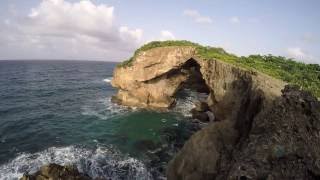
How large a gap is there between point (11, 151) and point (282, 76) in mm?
26455

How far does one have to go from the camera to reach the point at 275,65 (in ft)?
113

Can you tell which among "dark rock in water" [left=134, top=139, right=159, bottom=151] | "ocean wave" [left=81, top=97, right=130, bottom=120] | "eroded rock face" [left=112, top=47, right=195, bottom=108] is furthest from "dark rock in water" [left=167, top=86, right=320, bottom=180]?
"eroded rock face" [left=112, top=47, right=195, bottom=108]

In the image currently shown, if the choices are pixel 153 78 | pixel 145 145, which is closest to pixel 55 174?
pixel 145 145

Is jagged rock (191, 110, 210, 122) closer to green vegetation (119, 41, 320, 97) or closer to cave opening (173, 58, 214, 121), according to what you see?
cave opening (173, 58, 214, 121)

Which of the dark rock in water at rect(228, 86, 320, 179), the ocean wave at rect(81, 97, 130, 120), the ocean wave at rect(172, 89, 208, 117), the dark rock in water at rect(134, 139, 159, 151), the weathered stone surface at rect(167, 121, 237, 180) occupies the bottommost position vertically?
the dark rock in water at rect(134, 139, 159, 151)

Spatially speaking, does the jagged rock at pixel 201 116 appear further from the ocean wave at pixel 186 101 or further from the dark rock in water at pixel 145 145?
the dark rock in water at pixel 145 145

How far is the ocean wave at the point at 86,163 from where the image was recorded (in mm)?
25078

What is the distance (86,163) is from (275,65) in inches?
893

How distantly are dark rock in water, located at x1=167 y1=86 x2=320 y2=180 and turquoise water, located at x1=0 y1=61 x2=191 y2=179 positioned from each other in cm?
825

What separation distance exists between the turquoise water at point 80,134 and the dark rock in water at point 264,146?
27.1 ft

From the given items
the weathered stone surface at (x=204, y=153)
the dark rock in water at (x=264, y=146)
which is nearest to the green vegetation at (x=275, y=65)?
the dark rock in water at (x=264, y=146)

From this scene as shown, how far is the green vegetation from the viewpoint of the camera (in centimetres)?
2755

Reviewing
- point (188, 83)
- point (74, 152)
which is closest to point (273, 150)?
point (74, 152)

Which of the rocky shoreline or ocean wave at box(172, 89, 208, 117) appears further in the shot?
ocean wave at box(172, 89, 208, 117)
